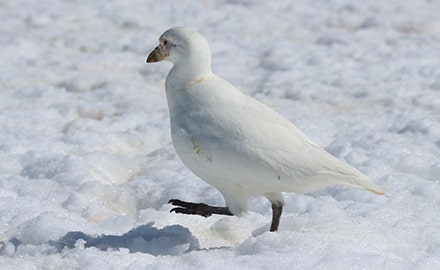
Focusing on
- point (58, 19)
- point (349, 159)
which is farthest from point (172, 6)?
point (349, 159)

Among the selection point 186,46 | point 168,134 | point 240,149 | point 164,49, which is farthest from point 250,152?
point 168,134

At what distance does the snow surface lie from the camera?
3.62 metres

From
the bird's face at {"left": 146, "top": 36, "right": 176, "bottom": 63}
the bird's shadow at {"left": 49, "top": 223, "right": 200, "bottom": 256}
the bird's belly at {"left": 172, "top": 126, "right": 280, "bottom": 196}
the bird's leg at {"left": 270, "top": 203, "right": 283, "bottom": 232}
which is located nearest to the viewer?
the bird's belly at {"left": 172, "top": 126, "right": 280, "bottom": 196}

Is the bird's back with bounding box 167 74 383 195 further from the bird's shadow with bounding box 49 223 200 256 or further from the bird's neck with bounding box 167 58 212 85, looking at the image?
the bird's shadow with bounding box 49 223 200 256

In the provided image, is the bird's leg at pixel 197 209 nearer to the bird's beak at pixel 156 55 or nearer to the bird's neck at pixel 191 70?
the bird's neck at pixel 191 70

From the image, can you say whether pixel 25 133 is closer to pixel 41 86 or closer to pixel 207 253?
pixel 41 86

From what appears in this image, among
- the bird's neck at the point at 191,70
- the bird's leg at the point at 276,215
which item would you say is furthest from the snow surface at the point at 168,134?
the bird's neck at the point at 191,70

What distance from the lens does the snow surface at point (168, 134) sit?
11.9ft

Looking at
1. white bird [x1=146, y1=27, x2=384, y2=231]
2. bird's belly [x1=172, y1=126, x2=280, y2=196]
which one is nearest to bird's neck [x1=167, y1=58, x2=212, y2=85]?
white bird [x1=146, y1=27, x2=384, y2=231]

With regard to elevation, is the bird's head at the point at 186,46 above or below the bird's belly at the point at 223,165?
above

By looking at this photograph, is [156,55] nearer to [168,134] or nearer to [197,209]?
[197,209]

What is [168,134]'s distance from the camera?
5676mm

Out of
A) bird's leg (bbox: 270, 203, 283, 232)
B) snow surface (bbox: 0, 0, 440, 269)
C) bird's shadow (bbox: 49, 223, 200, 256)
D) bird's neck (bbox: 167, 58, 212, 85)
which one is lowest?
snow surface (bbox: 0, 0, 440, 269)

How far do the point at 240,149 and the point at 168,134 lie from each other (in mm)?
2306
